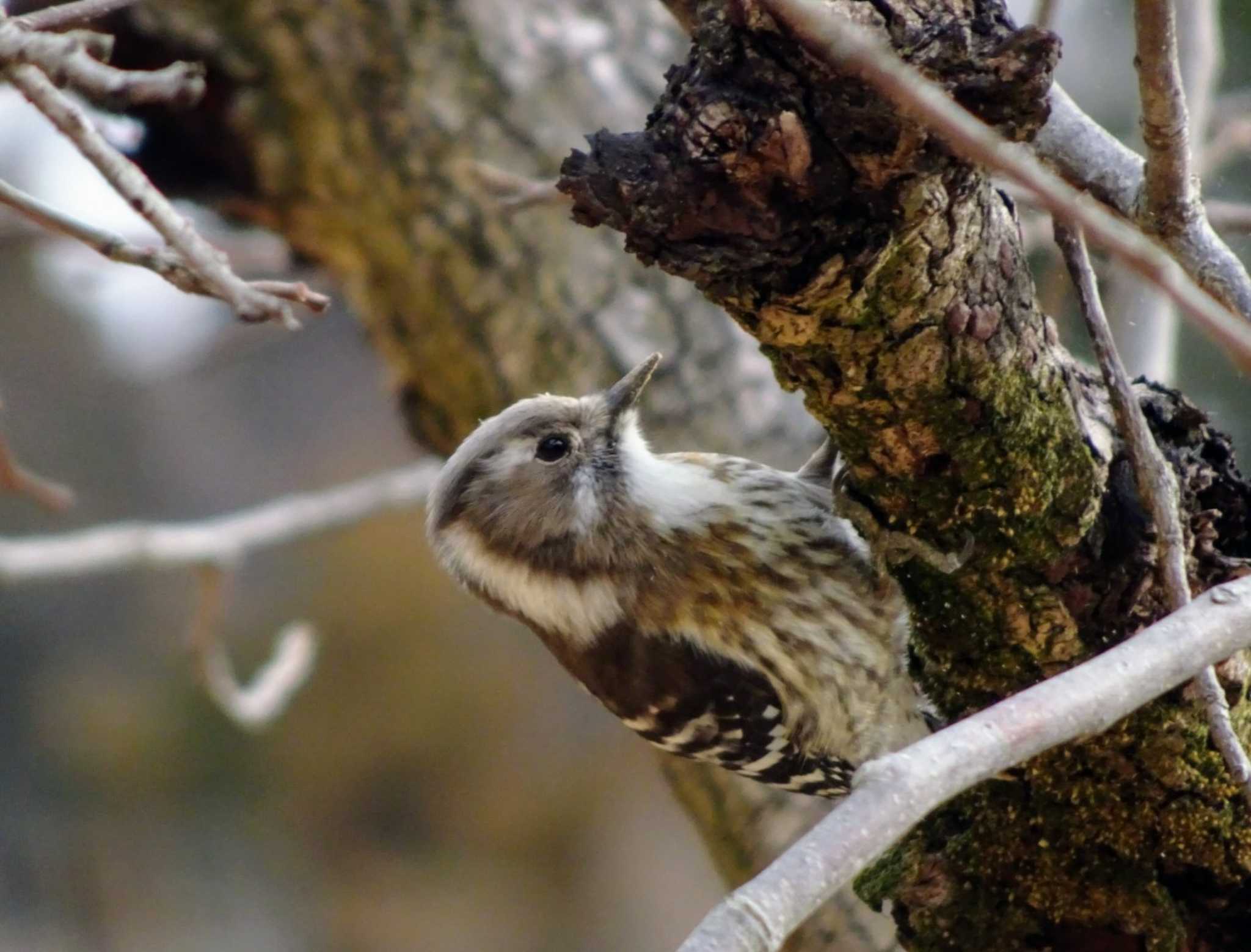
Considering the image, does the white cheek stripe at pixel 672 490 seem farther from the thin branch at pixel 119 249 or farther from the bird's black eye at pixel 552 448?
the thin branch at pixel 119 249

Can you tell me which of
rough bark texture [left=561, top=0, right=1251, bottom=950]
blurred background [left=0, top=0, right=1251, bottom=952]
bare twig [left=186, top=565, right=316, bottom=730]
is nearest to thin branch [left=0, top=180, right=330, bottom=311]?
rough bark texture [left=561, top=0, right=1251, bottom=950]

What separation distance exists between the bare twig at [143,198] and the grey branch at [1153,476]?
3.97 feet

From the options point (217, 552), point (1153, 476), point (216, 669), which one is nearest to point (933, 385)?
point (1153, 476)

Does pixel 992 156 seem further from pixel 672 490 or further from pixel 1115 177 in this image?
pixel 672 490

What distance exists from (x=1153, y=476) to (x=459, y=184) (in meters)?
2.76

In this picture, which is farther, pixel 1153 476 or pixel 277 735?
pixel 277 735

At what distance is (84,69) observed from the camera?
6.46 feet

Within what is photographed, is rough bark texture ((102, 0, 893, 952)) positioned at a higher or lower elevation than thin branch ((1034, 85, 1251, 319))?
lower

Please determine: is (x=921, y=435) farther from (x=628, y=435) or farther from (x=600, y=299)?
(x=600, y=299)

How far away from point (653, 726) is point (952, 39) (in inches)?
79.2

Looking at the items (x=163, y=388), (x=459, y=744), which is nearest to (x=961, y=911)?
(x=459, y=744)

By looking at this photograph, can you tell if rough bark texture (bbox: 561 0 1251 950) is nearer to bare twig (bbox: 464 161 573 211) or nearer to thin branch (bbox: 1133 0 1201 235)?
thin branch (bbox: 1133 0 1201 235)

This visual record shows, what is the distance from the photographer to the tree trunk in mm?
1721

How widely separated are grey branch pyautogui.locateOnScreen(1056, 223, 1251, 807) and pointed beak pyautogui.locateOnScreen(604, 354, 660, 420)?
4.29ft
